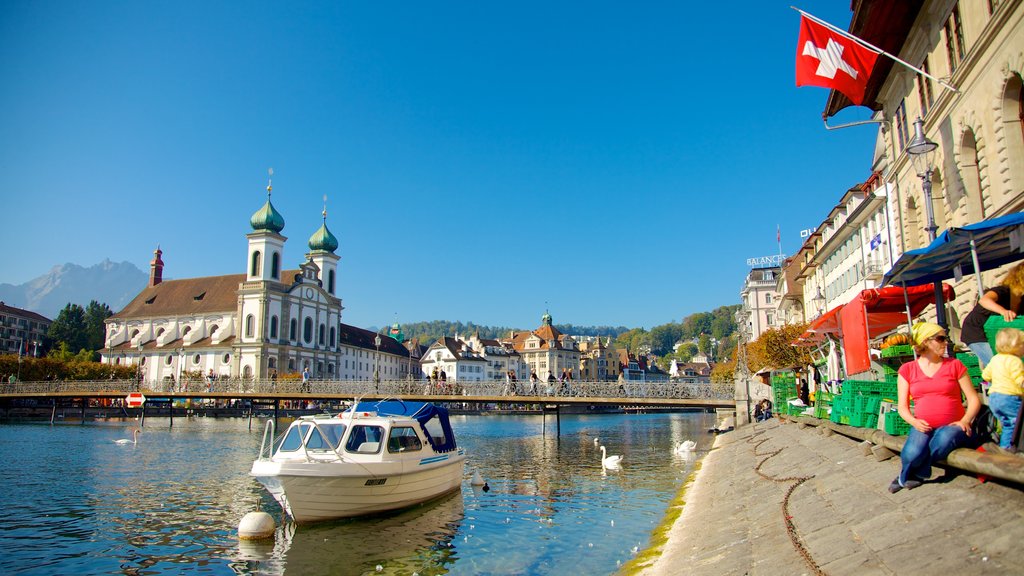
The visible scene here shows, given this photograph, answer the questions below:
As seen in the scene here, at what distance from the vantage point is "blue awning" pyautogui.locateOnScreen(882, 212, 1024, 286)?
34.7 feet

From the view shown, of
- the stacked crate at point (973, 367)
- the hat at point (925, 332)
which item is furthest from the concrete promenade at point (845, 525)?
the stacked crate at point (973, 367)

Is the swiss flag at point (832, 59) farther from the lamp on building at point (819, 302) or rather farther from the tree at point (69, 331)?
the tree at point (69, 331)

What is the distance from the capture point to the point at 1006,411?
7.36m

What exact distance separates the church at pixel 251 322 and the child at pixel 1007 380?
90.6 m

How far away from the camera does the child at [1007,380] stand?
23.8 feet

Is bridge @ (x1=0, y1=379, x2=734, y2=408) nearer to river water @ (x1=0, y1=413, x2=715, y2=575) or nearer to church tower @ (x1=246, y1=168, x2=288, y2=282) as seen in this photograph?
river water @ (x1=0, y1=413, x2=715, y2=575)

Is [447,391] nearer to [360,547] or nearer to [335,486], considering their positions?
[335,486]

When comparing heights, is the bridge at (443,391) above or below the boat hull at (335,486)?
above

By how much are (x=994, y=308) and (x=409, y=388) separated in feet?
150

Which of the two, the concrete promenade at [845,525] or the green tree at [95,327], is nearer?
the concrete promenade at [845,525]

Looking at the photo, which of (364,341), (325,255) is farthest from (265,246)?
(364,341)

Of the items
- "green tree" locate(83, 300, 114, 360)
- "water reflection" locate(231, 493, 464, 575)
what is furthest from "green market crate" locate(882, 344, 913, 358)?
"green tree" locate(83, 300, 114, 360)

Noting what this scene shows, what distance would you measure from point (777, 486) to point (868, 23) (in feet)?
54.4

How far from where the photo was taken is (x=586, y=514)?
19.3 meters
